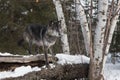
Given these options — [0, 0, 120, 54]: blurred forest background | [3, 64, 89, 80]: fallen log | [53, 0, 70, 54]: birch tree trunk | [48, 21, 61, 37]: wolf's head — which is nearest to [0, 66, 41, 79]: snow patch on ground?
[3, 64, 89, 80]: fallen log

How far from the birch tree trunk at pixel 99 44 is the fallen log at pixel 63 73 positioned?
40cm

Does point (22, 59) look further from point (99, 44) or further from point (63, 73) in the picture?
point (99, 44)

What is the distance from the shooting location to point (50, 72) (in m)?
9.35

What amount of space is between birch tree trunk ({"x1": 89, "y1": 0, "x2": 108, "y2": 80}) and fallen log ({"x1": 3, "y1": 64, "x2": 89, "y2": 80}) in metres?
0.40

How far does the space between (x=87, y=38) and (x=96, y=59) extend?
3.22ft

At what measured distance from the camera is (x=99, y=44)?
947 cm

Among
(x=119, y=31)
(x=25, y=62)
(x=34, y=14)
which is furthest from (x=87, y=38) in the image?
(x=34, y=14)

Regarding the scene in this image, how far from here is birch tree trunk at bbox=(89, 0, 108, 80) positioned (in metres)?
9.32

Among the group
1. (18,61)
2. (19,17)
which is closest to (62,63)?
(18,61)

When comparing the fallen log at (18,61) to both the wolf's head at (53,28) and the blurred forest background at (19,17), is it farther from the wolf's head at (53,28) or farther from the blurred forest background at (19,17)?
the blurred forest background at (19,17)

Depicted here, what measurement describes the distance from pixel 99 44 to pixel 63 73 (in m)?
1.23

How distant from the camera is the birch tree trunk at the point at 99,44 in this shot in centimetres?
932

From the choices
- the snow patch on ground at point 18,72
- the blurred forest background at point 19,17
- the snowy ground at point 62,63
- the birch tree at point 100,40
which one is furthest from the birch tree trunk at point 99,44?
the blurred forest background at point 19,17

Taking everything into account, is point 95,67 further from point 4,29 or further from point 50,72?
point 4,29
